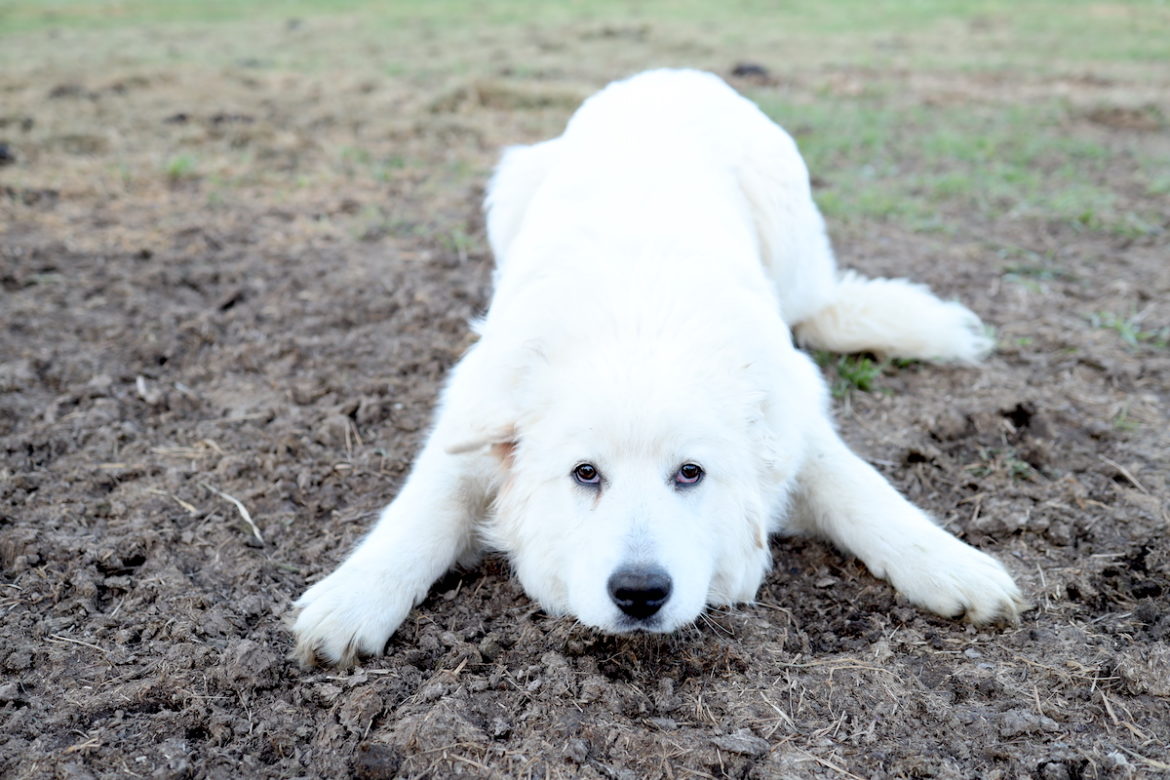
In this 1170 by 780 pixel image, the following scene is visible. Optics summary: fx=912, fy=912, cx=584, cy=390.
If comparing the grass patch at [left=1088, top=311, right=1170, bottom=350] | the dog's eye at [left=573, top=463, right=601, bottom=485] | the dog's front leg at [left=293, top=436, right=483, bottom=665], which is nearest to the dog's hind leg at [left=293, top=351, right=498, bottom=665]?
the dog's front leg at [left=293, top=436, right=483, bottom=665]

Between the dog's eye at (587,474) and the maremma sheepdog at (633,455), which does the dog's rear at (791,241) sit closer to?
the maremma sheepdog at (633,455)

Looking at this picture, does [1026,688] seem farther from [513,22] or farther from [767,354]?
[513,22]

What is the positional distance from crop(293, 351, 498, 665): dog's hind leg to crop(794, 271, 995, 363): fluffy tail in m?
2.26

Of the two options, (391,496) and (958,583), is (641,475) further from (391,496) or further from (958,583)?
(391,496)

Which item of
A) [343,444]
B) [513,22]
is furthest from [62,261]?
[513,22]

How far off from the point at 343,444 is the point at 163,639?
4.22ft

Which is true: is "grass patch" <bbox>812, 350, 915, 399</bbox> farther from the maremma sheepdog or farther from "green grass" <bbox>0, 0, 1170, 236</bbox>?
"green grass" <bbox>0, 0, 1170, 236</bbox>

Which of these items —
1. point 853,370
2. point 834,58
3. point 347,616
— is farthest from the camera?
point 834,58

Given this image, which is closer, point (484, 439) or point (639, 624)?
point (639, 624)

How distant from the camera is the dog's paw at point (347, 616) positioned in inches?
113

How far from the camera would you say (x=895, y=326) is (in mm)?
4719

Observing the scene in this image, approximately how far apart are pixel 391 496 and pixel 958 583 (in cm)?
219

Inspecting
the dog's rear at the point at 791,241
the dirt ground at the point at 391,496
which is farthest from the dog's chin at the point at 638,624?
the dog's rear at the point at 791,241

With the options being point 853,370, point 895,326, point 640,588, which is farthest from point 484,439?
point 895,326
